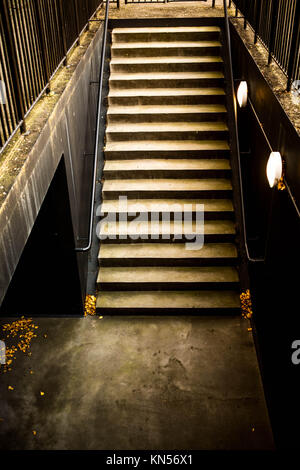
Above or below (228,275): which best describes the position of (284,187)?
above

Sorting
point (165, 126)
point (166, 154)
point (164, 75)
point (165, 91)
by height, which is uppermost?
A: point (164, 75)

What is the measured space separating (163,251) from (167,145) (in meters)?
1.89

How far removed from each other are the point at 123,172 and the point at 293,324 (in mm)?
4182

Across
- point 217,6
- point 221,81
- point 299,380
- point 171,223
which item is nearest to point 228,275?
point 171,223

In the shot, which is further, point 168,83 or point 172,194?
point 168,83

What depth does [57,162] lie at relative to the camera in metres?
5.14

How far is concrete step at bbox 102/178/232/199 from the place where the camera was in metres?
7.44

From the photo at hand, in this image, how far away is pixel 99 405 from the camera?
220 inches

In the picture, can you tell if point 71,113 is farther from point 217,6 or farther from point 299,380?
point 217,6

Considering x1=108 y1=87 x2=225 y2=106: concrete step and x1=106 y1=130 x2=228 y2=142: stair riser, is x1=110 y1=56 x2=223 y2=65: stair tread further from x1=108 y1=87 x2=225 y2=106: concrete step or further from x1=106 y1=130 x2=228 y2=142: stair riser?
x1=106 y1=130 x2=228 y2=142: stair riser

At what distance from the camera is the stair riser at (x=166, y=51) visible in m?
8.46

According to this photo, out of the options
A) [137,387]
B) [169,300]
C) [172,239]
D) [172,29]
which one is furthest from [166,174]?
A: [137,387]
